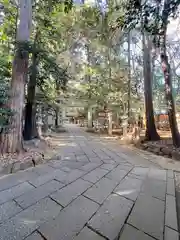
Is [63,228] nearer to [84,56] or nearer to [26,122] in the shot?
[26,122]

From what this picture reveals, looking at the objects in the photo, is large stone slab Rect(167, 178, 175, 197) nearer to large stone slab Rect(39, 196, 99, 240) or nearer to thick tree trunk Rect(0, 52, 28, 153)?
large stone slab Rect(39, 196, 99, 240)

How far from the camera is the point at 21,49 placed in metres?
3.63

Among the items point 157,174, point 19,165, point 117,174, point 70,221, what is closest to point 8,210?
point 70,221

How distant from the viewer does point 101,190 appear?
238 cm

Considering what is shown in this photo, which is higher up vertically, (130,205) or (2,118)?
(2,118)

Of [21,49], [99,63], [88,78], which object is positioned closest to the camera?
[21,49]

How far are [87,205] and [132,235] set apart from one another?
62cm

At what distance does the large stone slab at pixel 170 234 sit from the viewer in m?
1.50

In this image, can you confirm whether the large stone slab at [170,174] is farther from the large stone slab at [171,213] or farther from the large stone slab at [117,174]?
the large stone slab at [171,213]

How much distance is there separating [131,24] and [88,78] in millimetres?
9536

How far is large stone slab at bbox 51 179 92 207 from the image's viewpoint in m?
2.06

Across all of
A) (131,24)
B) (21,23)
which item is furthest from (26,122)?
(131,24)

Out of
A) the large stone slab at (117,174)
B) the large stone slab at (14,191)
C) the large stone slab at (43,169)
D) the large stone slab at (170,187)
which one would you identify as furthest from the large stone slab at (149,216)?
the large stone slab at (43,169)

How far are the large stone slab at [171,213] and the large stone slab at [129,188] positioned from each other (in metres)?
0.38
